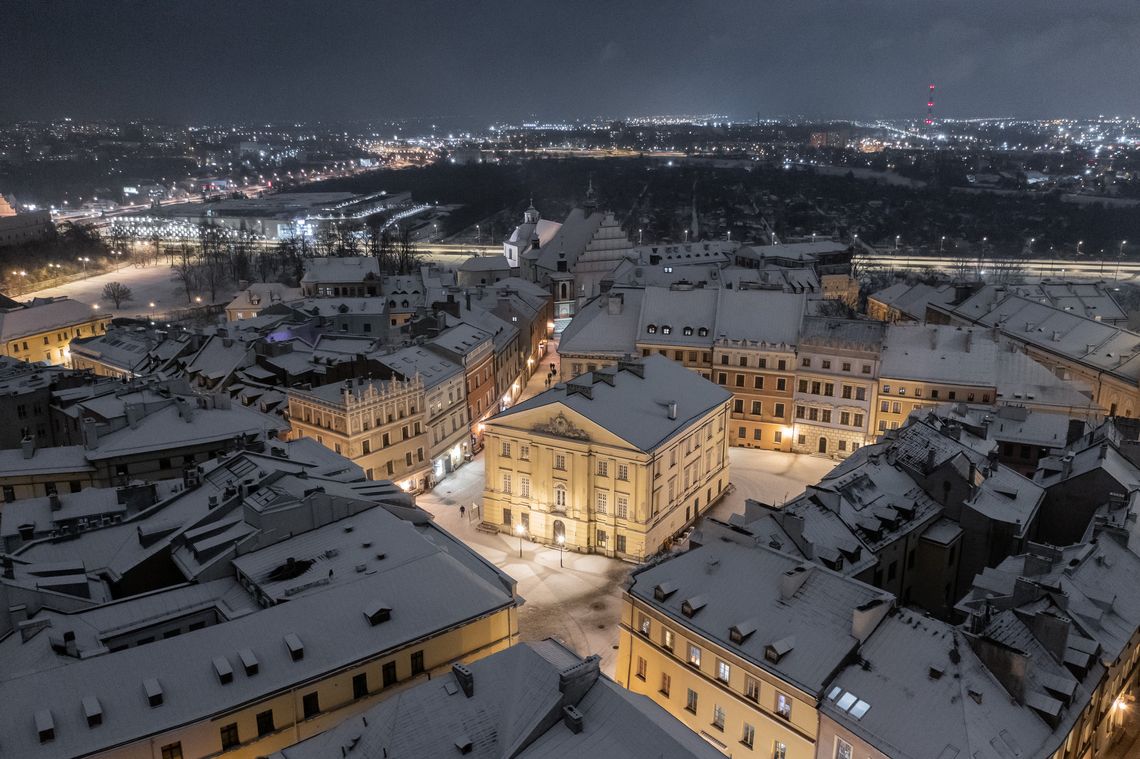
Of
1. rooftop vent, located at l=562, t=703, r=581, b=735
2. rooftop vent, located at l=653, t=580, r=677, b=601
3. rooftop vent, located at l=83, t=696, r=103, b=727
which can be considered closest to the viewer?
rooftop vent, located at l=562, t=703, r=581, b=735

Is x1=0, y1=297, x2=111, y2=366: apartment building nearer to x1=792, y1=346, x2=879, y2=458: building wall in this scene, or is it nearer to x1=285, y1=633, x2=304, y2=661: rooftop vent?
x1=285, y1=633, x2=304, y2=661: rooftop vent

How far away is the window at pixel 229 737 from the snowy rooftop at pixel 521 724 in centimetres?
541

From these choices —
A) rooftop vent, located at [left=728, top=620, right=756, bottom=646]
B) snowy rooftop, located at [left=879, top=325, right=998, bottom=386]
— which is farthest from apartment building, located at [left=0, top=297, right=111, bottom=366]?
snowy rooftop, located at [left=879, top=325, right=998, bottom=386]

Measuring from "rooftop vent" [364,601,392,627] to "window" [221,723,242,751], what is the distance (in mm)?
7075

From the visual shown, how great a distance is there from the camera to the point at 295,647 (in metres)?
35.9

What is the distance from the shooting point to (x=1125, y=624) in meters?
39.9

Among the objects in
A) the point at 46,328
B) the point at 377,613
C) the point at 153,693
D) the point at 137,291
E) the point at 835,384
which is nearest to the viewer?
the point at 153,693

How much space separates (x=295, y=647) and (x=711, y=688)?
2000cm

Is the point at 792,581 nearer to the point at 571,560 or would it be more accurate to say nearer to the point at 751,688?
the point at 751,688

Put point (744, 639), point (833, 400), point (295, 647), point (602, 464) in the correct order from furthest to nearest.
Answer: point (833, 400)
point (602, 464)
point (744, 639)
point (295, 647)

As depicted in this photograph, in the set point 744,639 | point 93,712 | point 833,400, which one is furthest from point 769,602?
point 833,400

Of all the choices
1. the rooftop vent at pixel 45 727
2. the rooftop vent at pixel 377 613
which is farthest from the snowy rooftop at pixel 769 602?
the rooftop vent at pixel 45 727

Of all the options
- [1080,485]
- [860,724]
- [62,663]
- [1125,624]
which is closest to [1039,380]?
[1080,485]

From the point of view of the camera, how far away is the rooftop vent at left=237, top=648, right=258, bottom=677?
1373 inches
